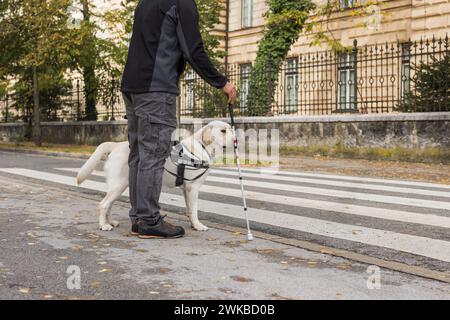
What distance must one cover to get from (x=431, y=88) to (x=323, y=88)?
647cm

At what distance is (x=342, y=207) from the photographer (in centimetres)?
746

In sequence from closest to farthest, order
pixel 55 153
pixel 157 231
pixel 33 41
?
pixel 157 231 → pixel 55 153 → pixel 33 41

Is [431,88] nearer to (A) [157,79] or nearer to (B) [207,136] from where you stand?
(B) [207,136]

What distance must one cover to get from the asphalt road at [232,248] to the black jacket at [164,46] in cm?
129

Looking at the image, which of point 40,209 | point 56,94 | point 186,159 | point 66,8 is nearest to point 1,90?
point 56,94

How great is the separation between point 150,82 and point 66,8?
18360 mm

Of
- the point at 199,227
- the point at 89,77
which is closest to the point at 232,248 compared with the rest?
the point at 199,227

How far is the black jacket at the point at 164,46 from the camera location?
514cm

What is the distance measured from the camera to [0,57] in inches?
922

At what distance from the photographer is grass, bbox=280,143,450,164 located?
569 inches

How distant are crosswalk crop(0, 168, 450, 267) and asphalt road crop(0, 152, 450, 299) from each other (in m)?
0.01

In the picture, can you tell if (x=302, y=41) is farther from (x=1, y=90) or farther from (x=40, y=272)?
(x=40, y=272)

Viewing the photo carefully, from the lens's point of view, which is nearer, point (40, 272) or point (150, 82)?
point (40, 272)

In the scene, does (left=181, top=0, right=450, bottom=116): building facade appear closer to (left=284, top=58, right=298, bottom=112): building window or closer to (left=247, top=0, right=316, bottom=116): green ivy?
(left=284, top=58, right=298, bottom=112): building window
